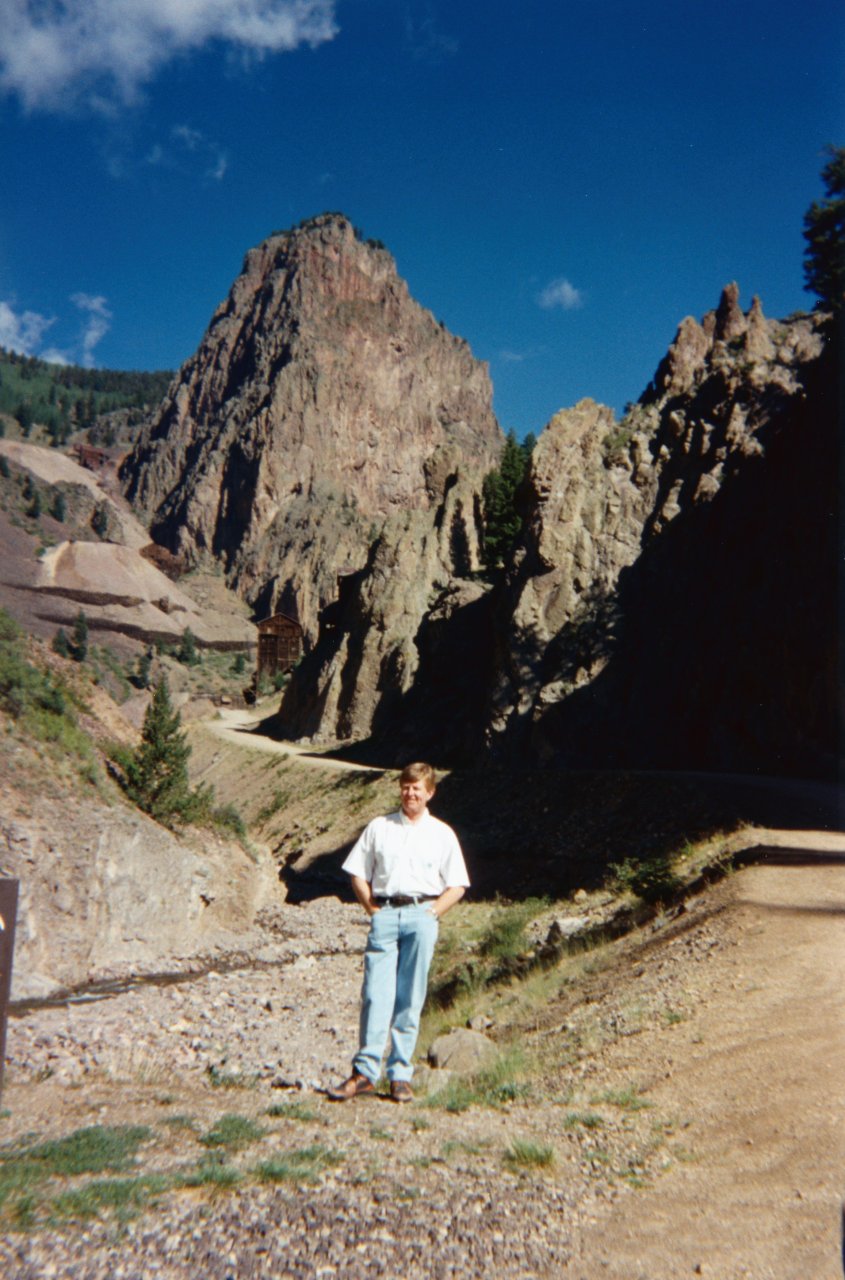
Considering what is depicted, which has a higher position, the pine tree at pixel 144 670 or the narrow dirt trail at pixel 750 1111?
the pine tree at pixel 144 670

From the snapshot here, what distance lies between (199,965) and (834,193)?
39.7 m

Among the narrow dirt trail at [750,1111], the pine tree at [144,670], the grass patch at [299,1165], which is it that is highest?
the pine tree at [144,670]

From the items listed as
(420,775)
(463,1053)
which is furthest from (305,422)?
(420,775)

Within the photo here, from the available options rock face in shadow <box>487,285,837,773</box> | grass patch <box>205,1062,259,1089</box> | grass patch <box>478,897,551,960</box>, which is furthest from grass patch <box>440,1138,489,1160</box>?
rock face in shadow <box>487,285,837,773</box>

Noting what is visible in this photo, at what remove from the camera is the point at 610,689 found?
3098cm

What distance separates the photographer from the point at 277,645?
309 ft

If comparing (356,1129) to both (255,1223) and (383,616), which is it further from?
(383,616)

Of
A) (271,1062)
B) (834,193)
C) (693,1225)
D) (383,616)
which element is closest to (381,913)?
(693,1225)

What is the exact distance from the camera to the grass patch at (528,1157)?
5.36 m

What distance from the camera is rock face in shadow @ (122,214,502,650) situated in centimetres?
12450

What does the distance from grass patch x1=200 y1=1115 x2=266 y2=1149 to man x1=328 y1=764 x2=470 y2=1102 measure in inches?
36.0

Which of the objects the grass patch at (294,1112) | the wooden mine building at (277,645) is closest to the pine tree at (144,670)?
the wooden mine building at (277,645)

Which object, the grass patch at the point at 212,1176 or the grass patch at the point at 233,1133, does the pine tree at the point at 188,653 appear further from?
the grass patch at the point at 212,1176

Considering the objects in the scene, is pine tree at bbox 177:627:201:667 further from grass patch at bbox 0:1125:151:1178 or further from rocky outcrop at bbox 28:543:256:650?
grass patch at bbox 0:1125:151:1178
